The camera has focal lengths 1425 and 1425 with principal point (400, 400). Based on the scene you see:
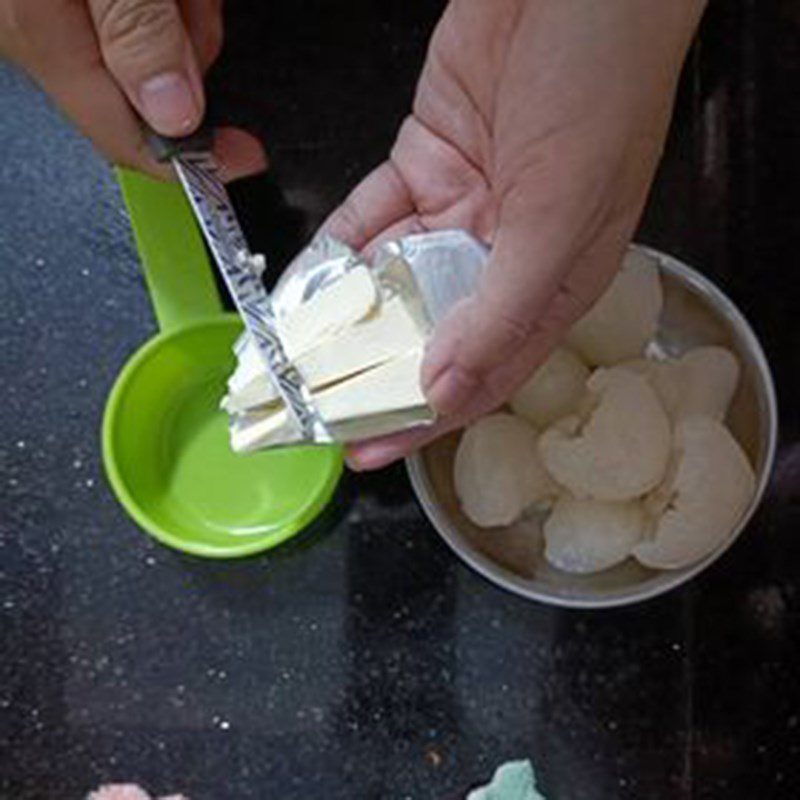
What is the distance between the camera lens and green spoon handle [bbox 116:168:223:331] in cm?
84

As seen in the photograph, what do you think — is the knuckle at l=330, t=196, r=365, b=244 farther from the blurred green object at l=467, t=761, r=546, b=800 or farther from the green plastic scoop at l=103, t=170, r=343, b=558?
the blurred green object at l=467, t=761, r=546, b=800

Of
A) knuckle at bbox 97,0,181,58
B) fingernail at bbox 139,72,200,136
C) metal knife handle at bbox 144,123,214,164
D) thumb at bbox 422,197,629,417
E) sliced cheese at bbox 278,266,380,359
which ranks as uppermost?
knuckle at bbox 97,0,181,58

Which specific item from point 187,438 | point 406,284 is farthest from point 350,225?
point 187,438

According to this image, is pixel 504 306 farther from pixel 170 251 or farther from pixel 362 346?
pixel 170 251

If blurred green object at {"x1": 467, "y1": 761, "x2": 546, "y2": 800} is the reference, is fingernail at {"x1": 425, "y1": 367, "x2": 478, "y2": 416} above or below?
above

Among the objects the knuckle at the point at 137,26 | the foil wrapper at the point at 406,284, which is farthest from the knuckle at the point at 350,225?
the knuckle at the point at 137,26

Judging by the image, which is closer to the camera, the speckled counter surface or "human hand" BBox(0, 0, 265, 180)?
"human hand" BBox(0, 0, 265, 180)

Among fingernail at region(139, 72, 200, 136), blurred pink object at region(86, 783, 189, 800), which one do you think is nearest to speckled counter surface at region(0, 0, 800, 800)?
blurred pink object at region(86, 783, 189, 800)

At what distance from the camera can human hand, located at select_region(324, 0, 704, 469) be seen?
0.68 metres

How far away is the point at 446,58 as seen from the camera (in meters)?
0.81

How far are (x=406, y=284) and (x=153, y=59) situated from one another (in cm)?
17

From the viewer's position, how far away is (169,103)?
0.70 meters

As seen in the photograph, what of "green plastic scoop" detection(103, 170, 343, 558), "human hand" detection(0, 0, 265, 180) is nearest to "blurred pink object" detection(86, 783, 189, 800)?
"green plastic scoop" detection(103, 170, 343, 558)

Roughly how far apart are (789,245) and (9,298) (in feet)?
1.70
